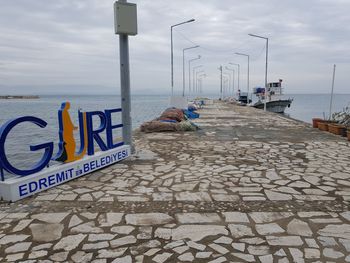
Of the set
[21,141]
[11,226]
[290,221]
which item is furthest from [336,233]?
[21,141]

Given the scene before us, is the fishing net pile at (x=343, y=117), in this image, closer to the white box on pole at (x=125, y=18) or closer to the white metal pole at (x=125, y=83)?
the white metal pole at (x=125, y=83)

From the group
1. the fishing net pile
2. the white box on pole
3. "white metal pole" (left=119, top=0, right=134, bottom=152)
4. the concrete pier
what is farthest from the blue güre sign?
the fishing net pile

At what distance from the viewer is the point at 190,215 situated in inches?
161

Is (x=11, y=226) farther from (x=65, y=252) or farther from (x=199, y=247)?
(x=199, y=247)

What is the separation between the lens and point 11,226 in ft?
12.4

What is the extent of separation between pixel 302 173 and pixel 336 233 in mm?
2532

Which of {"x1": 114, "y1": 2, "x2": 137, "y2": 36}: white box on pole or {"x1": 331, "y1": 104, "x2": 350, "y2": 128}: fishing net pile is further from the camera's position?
{"x1": 331, "y1": 104, "x2": 350, "y2": 128}: fishing net pile

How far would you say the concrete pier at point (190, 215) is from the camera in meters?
3.20

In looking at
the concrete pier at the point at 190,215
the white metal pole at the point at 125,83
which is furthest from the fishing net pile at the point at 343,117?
the white metal pole at the point at 125,83

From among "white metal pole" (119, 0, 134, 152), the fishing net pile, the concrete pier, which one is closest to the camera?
the concrete pier

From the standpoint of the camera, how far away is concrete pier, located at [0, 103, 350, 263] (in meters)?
3.20

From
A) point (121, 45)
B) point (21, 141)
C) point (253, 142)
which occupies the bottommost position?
point (21, 141)

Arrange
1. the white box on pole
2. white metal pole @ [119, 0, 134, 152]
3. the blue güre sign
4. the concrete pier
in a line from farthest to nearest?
white metal pole @ [119, 0, 134, 152] < the white box on pole < the blue güre sign < the concrete pier

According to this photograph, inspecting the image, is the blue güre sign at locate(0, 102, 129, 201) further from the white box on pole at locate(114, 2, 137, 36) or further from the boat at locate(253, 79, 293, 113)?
the boat at locate(253, 79, 293, 113)
